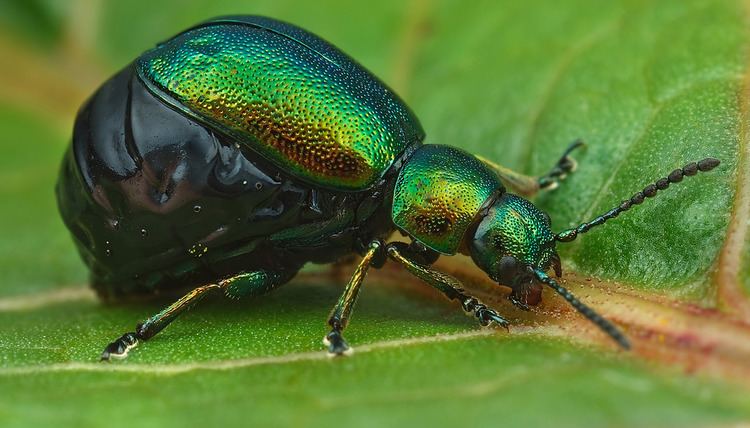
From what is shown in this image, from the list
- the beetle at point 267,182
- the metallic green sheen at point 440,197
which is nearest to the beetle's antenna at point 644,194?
the beetle at point 267,182

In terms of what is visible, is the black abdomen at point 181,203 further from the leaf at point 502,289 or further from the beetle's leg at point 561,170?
the beetle's leg at point 561,170

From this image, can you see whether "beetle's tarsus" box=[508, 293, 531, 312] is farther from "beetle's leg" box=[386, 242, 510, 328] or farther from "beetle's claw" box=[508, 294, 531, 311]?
"beetle's leg" box=[386, 242, 510, 328]

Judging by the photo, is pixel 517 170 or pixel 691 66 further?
pixel 517 170

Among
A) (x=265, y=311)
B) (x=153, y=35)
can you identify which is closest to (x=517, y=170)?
(x=265, y=311)

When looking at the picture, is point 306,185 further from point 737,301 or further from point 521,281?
point 737,301

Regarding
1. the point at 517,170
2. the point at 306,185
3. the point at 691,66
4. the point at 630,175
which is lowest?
the point at 306,185
